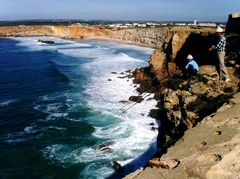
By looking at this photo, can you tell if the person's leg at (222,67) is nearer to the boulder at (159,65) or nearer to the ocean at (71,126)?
the ocean at (71,126)

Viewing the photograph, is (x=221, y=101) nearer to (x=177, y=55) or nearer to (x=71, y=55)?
(x=177, y=55)

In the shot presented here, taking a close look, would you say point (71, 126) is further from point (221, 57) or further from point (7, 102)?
point (221, 57)

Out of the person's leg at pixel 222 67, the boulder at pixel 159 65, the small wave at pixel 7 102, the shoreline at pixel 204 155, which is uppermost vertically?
the person's leg at pixel 222 67

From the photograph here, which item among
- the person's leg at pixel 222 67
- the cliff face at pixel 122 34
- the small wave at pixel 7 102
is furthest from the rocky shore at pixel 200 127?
the small wave at pixel 7 102

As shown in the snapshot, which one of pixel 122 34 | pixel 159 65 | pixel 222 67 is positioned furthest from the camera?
pixel 122 34

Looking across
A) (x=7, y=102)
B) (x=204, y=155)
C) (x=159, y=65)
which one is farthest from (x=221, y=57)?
(x=7, y=102)

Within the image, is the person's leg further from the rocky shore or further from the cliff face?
the cliff face

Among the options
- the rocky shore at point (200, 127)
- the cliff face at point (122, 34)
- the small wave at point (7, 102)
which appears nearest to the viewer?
the rocky shore at point (200, 127)

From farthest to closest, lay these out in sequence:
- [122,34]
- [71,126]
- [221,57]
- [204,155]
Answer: [122,34]
[71,126]
[221,57]
[204,155]

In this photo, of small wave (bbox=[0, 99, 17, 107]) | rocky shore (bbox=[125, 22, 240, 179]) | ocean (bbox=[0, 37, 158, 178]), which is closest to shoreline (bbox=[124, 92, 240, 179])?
rocky shore (bbox=[125, 22, 240, 179])

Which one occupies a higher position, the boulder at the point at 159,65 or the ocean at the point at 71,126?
the boulder at the point at 159,65
